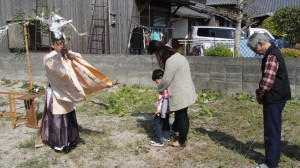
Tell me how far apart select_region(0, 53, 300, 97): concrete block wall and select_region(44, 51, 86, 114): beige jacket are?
A: 417cm

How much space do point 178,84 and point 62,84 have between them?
5.04 feet

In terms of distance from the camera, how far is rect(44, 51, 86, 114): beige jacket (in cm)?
429

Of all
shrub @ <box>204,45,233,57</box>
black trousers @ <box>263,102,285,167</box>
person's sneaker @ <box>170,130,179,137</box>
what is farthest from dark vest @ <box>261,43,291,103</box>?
shrub @ <box>204,45,233,57</box>

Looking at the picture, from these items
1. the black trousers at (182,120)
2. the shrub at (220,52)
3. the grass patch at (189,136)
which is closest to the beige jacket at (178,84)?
the black trousers at (182,120)

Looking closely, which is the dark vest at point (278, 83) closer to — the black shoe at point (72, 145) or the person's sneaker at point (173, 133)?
the person's sneaker at point (173, 133)

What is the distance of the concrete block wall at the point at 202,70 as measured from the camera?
756 centimetres

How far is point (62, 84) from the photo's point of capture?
4.50m

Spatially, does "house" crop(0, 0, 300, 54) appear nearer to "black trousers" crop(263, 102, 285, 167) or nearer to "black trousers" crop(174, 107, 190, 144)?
"black trousers" crop(174, 107, 190, 144)

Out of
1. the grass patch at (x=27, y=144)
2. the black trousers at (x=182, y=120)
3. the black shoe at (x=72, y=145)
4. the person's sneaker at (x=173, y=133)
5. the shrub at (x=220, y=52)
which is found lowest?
the grass patch at (x=27, y=144)

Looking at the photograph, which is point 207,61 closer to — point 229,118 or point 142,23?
point 229,118

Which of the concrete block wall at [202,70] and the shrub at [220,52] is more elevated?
the shrub at [220,52]

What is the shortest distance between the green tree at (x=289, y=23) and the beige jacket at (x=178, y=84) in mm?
11474

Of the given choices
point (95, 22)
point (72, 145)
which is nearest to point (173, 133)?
point (72, 145)

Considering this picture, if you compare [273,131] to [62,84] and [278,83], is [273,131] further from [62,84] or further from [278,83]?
[62,84]
